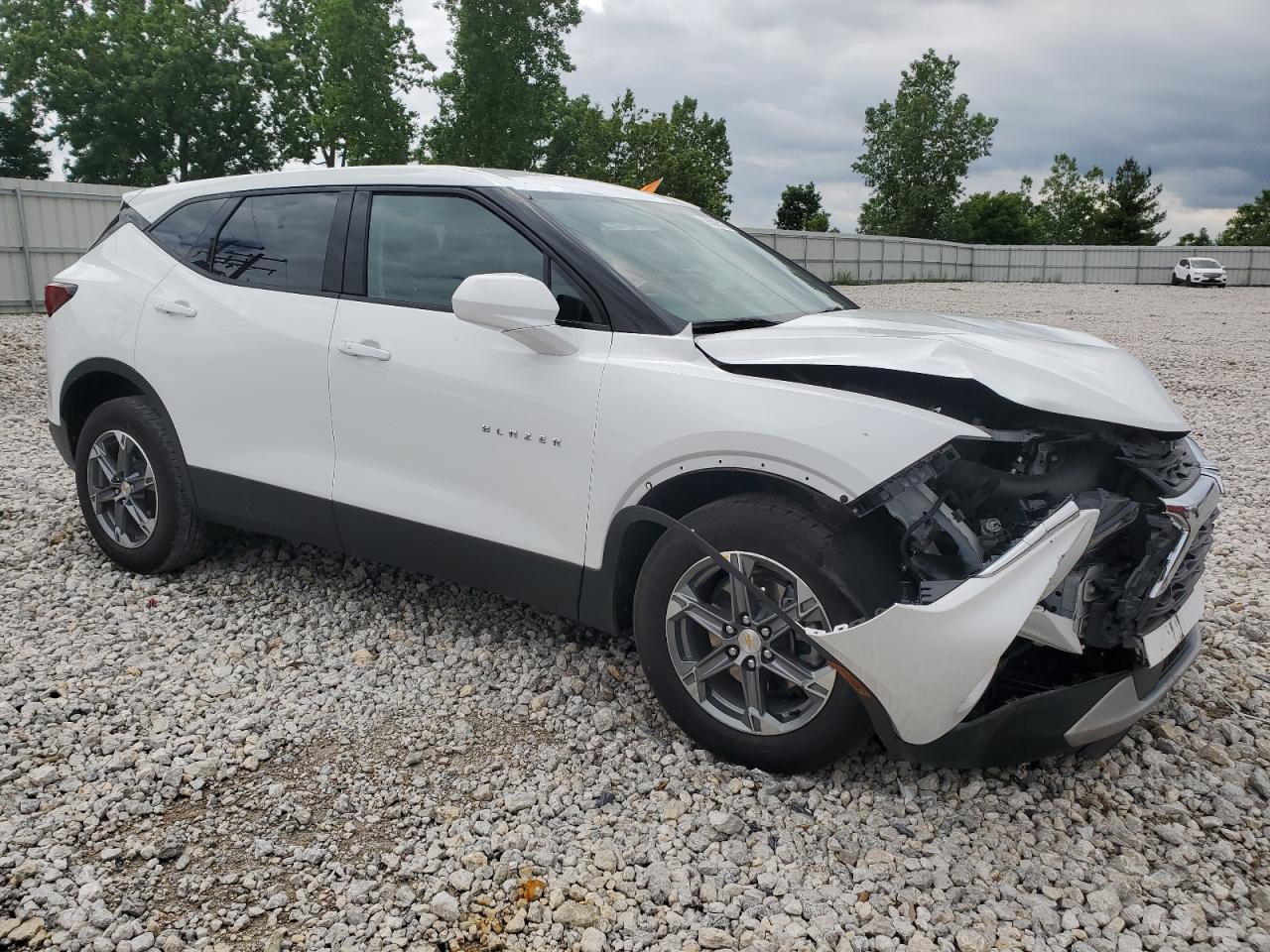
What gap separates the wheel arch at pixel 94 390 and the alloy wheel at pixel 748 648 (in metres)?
2.65

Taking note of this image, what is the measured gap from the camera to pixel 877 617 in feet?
8.55

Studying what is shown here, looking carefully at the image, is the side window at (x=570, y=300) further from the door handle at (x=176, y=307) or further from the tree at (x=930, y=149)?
the tree at (x=930, y=149)

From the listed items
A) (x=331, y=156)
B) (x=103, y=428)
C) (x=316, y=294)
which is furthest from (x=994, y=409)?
(x=331, y=156)

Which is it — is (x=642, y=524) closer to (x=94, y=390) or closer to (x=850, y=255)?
(x=94, y=390)

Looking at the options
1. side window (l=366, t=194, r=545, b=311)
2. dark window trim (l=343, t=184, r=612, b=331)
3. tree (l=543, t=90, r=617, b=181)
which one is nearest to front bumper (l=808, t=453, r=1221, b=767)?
dark window trim (l=343, t=184, r=612, b=331)

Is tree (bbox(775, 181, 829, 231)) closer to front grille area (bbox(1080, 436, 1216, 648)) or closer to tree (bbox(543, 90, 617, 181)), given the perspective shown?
tree (bbox(543, 90, 617, 181))

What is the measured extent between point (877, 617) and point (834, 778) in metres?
0.80

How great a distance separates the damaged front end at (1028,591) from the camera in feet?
8.34

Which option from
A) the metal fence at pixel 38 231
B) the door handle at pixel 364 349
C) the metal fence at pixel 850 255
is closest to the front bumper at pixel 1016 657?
the door handle at pixel 364 349

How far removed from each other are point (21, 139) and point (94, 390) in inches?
1874

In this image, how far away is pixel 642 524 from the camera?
3188 millimetres

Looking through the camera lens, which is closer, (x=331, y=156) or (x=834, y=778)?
(x=834, y=778)

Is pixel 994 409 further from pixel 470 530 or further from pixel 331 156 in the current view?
pixel 331 156

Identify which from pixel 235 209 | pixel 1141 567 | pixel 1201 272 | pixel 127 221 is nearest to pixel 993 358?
pixel 1141 567
